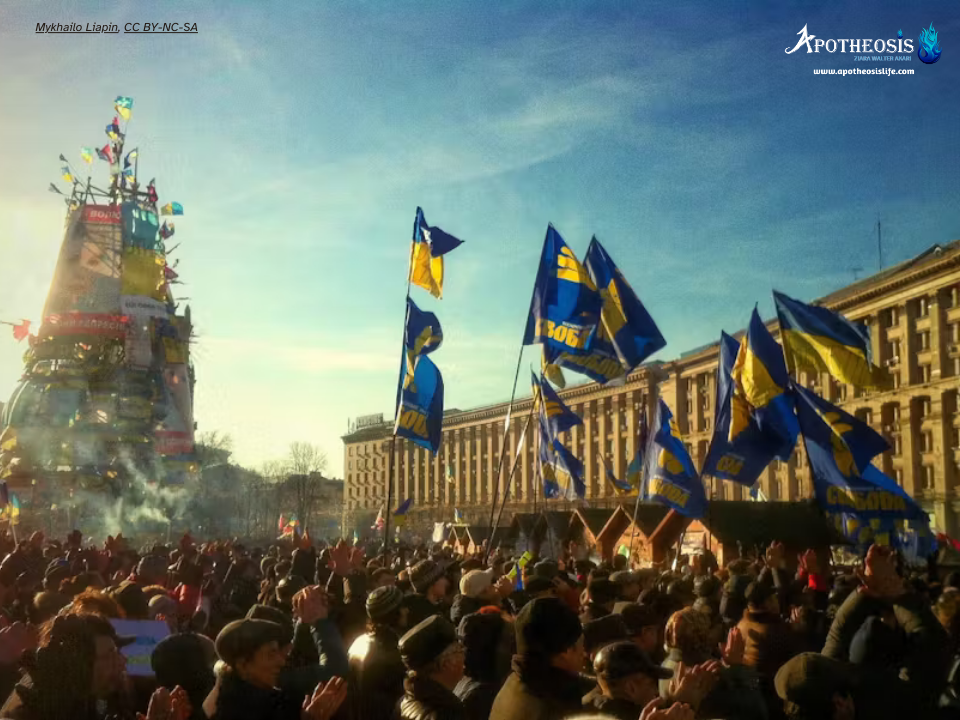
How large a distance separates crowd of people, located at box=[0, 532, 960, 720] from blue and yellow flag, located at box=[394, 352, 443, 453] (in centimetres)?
692


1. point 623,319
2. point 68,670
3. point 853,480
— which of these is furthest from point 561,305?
point 68,670

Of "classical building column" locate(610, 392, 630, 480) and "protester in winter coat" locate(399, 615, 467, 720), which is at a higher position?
"classical building column" locate(610, 392, 630, 480)

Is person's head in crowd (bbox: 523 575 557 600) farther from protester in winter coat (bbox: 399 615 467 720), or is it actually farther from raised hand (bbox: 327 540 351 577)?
protester in winter coat (bbox: 399 615 467 720)

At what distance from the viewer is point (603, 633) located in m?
5.63

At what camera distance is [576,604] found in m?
9.39

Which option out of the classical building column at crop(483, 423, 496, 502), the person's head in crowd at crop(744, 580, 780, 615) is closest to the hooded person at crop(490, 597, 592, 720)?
the person's head in crowd at crop(744, 580, 780, 615)

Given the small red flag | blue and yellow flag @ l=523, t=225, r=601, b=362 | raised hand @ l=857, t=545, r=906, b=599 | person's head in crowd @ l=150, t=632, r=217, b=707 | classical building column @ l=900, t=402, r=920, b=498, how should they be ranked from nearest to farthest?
person's head in crowd @ l=150, t=632, r=217, b=707, raised hand @ l=857, t=545, r=906, b=599, blue and yellow flag @ l=523, t=225, r=601, b=362, classical building column @ l=900, t=402, r=920, b=498, the small red flag

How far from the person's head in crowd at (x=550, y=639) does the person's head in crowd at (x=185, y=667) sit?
1.66 m

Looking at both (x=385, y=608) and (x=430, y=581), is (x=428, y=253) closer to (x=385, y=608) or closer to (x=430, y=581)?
(x=430, y=581)

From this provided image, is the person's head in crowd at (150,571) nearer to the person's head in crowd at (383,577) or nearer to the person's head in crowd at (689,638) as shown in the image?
the person's head in crowd at (383,577)

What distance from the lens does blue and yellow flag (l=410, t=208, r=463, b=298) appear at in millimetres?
16359

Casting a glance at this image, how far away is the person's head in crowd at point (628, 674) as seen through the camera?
4.05 meters

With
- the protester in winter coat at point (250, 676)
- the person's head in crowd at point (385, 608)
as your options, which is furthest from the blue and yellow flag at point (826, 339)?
the protester in winter coat at point (250, 676)

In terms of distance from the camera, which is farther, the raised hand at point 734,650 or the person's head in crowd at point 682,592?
the person's head in crowd at point 682,592
